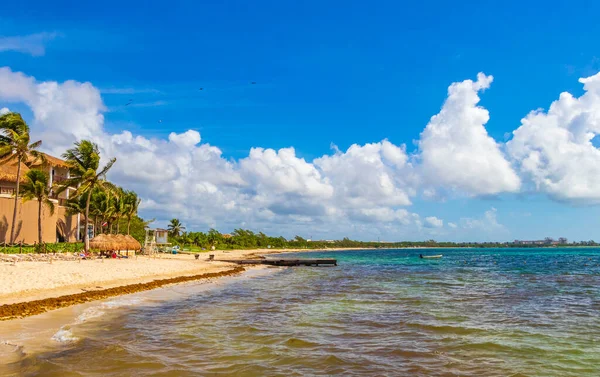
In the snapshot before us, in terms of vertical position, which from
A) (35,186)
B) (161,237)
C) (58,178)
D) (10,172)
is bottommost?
(161,237)

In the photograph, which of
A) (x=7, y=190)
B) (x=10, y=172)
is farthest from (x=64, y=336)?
(x=10, y=172)

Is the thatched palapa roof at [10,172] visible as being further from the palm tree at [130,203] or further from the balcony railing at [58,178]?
the palm tree at [130,203]

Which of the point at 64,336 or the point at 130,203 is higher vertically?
the point at 130,203

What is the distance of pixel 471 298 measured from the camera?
2341 centimetres

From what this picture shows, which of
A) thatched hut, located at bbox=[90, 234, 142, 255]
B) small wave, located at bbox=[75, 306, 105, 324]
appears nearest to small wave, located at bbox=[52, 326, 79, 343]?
small wave, located at bbox=[75, 306, 105, 324]

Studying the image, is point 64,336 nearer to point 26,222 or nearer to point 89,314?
point 89,314

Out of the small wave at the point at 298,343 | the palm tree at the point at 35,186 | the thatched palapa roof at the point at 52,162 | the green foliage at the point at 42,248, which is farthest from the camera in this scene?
the thatched palapa roof at the point at 52,162

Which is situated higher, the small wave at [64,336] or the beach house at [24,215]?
the beach house at [24,215]

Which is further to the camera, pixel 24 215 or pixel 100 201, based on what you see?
pixel 100 201

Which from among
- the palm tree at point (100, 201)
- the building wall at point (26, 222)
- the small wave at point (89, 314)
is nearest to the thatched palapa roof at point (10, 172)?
the building wall at point (26, 222)

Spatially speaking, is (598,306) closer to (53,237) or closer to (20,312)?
(20,312)

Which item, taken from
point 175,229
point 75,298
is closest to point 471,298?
point 75,298

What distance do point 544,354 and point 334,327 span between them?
20.3 ft

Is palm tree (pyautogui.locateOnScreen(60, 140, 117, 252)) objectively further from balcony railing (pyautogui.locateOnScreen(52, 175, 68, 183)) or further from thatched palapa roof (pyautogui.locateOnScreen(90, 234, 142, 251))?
balcony railing (pyautogui.locateOnScreen(52, 175, 68, 183))
